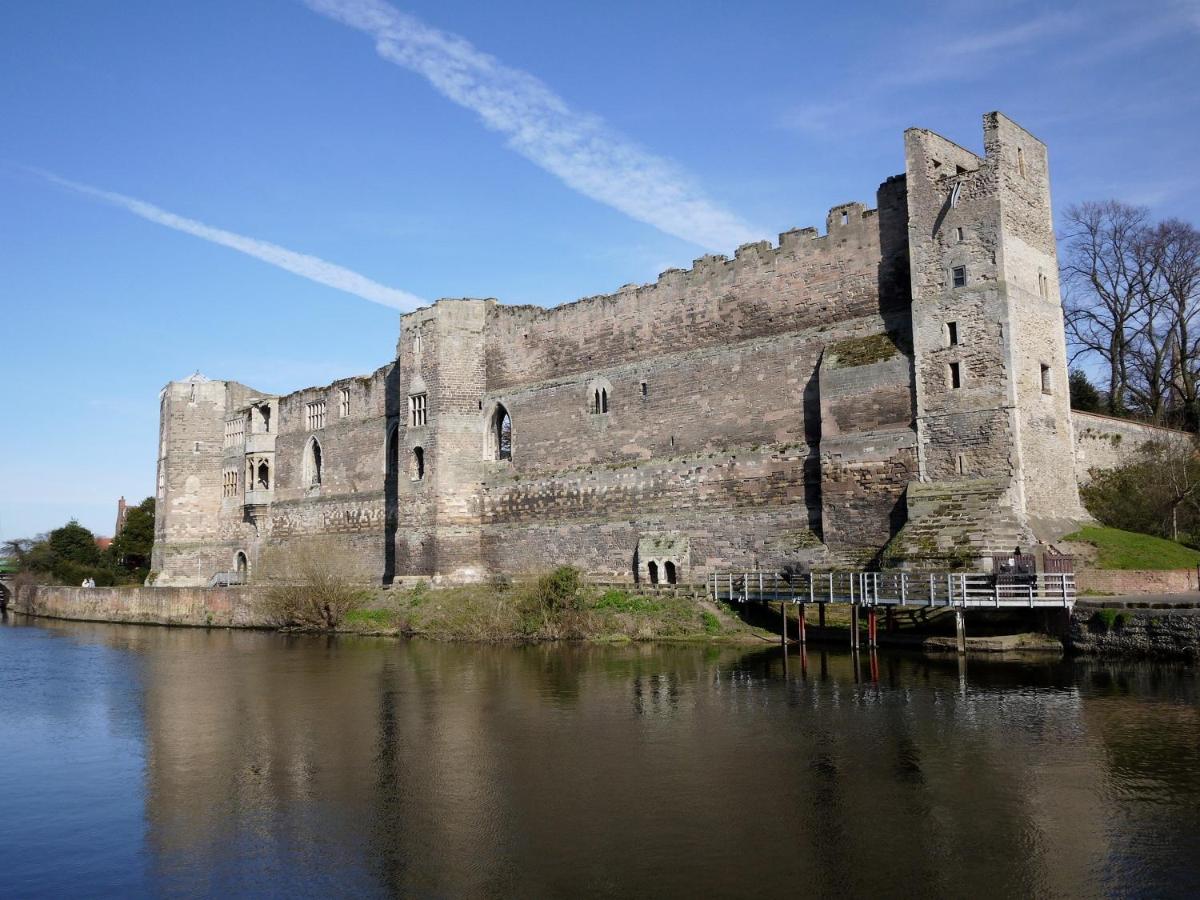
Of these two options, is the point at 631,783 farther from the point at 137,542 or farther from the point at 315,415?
the point at 137,542

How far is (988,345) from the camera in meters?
22.5

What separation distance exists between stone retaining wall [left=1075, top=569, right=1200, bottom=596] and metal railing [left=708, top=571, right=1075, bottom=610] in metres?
1.41

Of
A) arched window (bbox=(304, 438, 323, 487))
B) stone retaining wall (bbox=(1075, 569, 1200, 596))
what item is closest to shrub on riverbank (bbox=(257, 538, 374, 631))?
arched window (bbox=(304, 438, 323, 487))

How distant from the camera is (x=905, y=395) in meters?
23.7

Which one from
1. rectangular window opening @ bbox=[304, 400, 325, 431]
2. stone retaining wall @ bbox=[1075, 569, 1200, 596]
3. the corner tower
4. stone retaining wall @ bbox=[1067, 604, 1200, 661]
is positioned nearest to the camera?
stone retaining wall @ bbox=[1067, 604, 1200, 661]

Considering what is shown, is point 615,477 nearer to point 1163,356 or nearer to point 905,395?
point 905,395

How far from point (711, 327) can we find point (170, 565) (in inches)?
1117

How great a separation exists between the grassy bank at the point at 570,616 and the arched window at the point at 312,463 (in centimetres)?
1438

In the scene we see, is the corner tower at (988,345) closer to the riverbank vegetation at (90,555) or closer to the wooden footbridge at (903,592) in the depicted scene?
the wooden footbridge at (903,592)

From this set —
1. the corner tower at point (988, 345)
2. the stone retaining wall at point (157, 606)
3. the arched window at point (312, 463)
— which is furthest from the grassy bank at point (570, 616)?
the arched window at point (312, 463)

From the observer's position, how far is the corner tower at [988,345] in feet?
71.7

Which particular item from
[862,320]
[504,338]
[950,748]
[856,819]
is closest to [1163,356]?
[862,320]

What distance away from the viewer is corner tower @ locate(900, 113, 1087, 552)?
71.7 ft

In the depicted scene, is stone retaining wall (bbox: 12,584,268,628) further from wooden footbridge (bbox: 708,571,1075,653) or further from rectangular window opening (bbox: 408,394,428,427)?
wooden footbridge (bbox: 708,571,1075,653)
